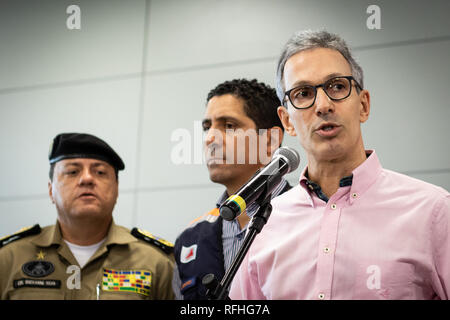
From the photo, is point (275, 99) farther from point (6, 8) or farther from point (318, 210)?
point (6, 8)

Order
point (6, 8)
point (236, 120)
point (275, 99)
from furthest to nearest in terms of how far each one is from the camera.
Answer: point (6, 8)
point (275, 99)
point (236, 120)

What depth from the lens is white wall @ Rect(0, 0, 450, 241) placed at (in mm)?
2566

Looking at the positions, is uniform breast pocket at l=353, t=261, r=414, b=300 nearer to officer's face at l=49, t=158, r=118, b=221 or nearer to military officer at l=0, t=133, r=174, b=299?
military officer at l=0, t=133, r=174, b=299

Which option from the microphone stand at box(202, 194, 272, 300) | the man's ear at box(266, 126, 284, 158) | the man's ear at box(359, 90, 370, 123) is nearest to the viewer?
the microphone stand at box(202, 194, 272, 300)

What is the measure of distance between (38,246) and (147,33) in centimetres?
170

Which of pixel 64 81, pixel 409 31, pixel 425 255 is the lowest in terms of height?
pixel 425 255

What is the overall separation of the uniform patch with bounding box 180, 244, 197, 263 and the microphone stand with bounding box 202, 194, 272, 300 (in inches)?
35.7

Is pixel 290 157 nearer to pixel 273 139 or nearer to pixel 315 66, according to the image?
pixel 315 66

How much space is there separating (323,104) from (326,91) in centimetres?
5

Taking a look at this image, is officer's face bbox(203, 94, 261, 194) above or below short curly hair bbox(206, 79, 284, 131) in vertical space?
below

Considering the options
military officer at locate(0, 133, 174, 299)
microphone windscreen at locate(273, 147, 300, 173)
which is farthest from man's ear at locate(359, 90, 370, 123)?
A: military officer at locate(0, 133, 174, 299)

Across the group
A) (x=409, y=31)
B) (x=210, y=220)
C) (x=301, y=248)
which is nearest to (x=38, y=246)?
(x=210, y=220)

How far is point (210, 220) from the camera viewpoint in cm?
193

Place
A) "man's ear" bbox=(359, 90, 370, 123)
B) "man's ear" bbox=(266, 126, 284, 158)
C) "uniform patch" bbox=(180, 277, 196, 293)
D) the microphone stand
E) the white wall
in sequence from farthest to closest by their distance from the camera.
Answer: the white wall < "man's ear" bbox=(266, 126, 284, 158) < "uniform patch" bbox=(180, 277, 196, 293) < "man's ear" bbox=(359, 90, 370, 123) < the microphone stand
